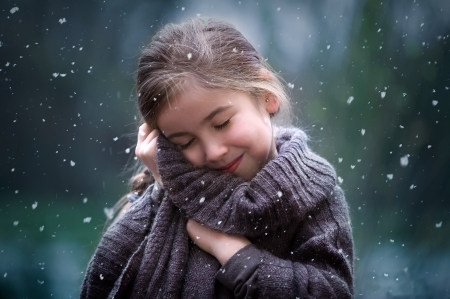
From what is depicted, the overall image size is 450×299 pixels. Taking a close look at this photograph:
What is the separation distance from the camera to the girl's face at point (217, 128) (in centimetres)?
87

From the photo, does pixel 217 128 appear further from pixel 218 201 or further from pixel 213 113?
pixel 218 201

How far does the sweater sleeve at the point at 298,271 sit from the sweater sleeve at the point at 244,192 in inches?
2.4

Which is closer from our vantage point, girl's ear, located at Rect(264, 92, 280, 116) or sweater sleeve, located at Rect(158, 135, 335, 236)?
sweater sleeve, located at Rect(158, 135, 335, 236)

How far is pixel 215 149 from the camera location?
0.87 m

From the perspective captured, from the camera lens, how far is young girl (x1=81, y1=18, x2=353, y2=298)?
2.82ft

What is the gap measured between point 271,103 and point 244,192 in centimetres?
23

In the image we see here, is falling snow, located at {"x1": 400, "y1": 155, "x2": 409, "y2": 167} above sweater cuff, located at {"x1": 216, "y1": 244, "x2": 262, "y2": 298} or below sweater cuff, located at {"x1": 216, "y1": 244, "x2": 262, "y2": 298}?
below

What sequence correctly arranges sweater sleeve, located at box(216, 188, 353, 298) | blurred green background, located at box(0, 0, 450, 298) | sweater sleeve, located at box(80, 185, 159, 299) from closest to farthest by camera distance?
1. sweater sleeve, located at box(216, 188, 353, 298)
2. sweater sleeve, located at box(80, 185, 159, 299)
3. blurred green background, located at box(0, 0, 450, 298)

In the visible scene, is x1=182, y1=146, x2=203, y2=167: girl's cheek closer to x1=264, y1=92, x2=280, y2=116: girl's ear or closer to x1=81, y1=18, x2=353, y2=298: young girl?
x1=81, y1=18, x2=353, y2=298: young girl

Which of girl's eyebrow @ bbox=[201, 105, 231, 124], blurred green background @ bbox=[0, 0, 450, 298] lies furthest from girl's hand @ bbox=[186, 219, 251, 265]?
blurred green background @ bbox=[0, 0, 450, 298]

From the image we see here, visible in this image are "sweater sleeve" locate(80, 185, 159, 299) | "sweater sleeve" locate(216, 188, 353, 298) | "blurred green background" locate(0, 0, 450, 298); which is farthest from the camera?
"blurred green background" locate(0, 0, 450, 298)

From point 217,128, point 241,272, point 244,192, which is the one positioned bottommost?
point 241,272

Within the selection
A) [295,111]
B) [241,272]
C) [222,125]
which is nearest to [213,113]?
[222,125]

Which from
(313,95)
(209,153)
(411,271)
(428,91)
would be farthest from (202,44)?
(411,271)
